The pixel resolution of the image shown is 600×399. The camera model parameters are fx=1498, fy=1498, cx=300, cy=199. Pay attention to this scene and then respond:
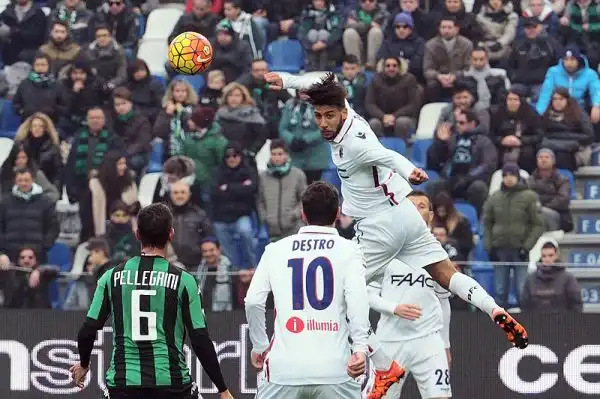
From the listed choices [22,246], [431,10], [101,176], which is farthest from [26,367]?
[431,10]

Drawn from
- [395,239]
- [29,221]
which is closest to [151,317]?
[395,239]

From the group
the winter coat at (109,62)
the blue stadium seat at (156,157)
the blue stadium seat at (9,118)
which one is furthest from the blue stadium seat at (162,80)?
the blue stadium seat at (9,118)

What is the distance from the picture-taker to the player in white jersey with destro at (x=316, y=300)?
9.33 metres

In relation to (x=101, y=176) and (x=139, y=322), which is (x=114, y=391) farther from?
(x=101, y=176)

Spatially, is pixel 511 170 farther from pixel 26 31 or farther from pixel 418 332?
pixel 26 31

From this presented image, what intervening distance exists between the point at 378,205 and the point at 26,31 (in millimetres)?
11365

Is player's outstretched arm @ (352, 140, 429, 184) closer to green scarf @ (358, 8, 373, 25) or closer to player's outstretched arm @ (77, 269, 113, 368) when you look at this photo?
player's outstretched arm @ (77, 269, 113, 368)

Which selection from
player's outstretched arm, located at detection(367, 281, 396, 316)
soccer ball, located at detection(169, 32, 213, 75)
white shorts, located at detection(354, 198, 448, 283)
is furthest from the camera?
soccer ball, located at detection(169, 32, 213, 75)

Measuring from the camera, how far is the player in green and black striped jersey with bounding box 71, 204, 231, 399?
Answer: 9.20 meters

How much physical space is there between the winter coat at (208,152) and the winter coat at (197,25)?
2.45 meters

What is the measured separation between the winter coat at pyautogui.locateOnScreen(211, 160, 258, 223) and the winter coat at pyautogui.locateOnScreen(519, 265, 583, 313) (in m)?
3.92

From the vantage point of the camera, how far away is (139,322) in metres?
9.21

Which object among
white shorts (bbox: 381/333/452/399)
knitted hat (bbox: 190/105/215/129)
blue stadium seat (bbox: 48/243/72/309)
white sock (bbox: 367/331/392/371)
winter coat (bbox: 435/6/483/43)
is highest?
winter coat (bbox: 435/6/483/43)

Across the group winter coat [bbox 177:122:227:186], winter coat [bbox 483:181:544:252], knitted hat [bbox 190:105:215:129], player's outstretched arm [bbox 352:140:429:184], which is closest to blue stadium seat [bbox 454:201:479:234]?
winter coat [bbox 483:181:544:252]
